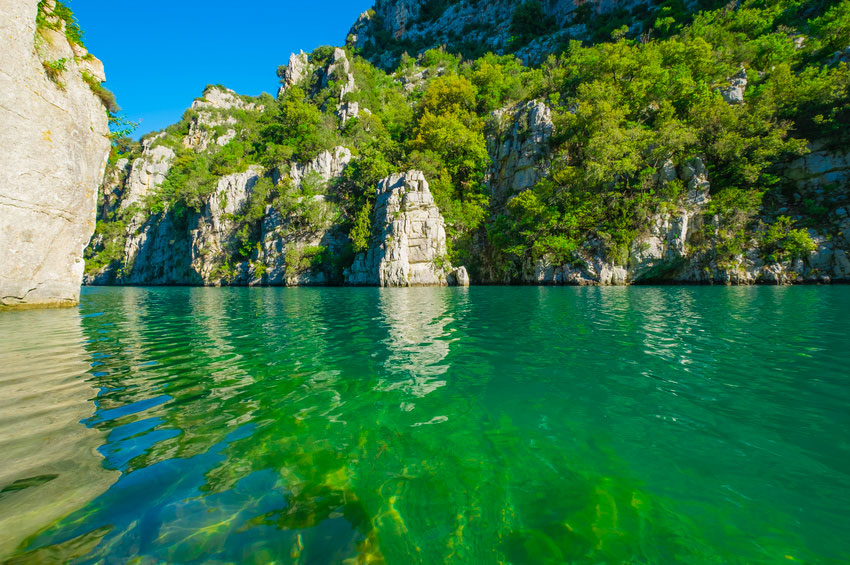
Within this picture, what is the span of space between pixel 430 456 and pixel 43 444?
4.14 metres

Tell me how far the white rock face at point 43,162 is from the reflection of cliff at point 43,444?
31.1 feet

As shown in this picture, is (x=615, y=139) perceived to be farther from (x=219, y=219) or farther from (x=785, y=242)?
(x=219, y=219)

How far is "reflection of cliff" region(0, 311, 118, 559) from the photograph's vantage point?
245 centimetres

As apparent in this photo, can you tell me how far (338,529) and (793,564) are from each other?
2964 mm

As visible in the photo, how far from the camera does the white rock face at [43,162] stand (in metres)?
12.0

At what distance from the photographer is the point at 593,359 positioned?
6.74 m

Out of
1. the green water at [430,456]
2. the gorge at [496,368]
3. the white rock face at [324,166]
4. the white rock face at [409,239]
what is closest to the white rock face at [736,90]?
the gorge at [496,368]

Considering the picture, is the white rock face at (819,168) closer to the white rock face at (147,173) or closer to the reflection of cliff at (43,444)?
the reflection of cliff at (43,444)

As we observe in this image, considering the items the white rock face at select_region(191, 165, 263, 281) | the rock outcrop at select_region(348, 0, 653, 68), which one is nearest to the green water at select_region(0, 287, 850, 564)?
the white rock face at select_region(191, 165, 263, 281)

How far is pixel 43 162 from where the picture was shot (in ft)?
42.8

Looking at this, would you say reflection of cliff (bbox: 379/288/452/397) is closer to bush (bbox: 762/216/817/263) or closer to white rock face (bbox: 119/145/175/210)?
bush (bbox: 762/216/817/263)

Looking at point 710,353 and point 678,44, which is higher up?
point 678,44


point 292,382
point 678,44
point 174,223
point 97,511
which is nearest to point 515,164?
point 678,44

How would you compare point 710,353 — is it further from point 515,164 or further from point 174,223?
point 174,223
